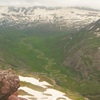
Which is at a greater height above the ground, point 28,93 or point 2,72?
point 2,72

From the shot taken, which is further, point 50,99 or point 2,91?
point 50,99

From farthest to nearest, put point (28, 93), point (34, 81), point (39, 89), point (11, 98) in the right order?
point (34, 81) → point (39, 89) → point (28, 93) → point (11, 98)

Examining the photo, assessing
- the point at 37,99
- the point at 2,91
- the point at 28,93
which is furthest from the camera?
the point at 28,93

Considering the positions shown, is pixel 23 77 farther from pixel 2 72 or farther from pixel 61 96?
pixel 2 72

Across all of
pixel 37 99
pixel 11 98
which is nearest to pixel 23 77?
pixel 37 99

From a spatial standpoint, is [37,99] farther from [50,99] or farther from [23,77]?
[23,77]

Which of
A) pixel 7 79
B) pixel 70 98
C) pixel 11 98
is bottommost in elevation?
pixel 70 98

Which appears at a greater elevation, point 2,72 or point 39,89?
point 2,72

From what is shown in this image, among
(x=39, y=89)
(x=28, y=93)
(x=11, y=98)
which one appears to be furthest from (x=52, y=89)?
(x=11, y=98)

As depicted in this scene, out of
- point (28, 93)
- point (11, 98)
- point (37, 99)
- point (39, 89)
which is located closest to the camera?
point (11, 98)
